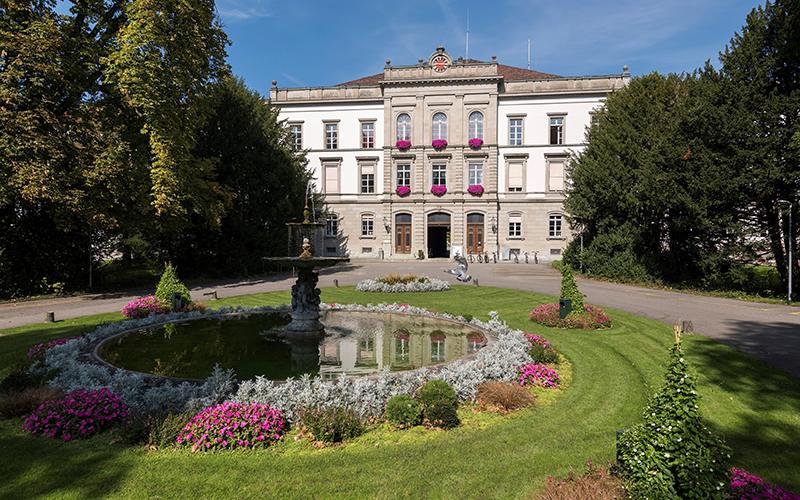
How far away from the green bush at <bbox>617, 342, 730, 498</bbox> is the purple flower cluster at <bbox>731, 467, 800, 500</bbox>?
0.60 m

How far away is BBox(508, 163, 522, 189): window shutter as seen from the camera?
141ft

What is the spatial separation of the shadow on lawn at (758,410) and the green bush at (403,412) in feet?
14.0

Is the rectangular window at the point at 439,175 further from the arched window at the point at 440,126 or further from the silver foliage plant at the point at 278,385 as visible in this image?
the silver foliage plant at the point at 278,385

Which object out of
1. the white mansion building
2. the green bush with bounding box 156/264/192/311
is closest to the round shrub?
the green bush with bounding box 156/264/192/311

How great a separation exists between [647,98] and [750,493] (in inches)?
1094

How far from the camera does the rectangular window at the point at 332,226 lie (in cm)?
4559

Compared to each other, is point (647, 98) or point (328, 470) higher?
point (647, 98)

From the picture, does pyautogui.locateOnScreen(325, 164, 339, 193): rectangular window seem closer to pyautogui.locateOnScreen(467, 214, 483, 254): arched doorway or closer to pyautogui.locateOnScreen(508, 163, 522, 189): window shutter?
pyautogui.locateOnScreen(467, 214, 483, 254): arched doorway

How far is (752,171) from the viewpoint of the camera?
19.2 m

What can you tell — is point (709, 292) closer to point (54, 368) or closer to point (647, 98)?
point (647, 98)

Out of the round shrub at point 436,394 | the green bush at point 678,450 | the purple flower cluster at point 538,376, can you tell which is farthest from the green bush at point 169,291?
the green bush at point 678,450

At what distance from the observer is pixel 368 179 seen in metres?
45.2

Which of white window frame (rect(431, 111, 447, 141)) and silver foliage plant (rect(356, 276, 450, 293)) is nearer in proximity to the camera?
silver foliage plant (rect(356, 276, 450, 293))

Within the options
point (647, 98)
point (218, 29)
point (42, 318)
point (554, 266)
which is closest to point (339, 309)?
point (42, 318)
